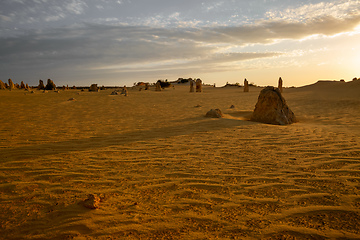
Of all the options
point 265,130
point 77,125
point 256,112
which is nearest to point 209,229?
point 265,130

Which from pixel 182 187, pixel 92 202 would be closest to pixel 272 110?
pixel 182 187

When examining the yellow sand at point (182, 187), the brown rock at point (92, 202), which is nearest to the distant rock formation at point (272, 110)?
the yellow sand at point (182, 187)

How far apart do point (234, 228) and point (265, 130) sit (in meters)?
4.66

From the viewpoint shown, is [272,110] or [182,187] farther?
[272,110]

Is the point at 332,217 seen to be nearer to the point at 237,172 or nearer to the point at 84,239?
the point at 237,172

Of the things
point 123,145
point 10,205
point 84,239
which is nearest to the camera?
point 84,239

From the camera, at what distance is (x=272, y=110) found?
25.2ft

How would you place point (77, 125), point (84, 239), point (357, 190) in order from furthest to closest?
point (77, 125) → point (357, 190) → point (84, 239)

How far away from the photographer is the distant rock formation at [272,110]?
7.54 metres

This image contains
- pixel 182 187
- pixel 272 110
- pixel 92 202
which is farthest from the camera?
pixel 272 110

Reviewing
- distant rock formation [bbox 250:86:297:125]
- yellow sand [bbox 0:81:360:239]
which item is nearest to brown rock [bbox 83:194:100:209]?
yellow sand [bbox 0:81:360:239]

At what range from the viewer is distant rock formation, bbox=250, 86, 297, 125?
24.7 ft

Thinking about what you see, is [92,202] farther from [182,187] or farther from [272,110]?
[272,110]

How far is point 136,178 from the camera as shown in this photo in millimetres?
3107
